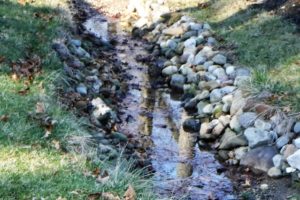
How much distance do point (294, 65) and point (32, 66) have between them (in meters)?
4.19

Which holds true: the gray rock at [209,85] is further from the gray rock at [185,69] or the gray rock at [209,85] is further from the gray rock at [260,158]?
the gray rock at [260,158]

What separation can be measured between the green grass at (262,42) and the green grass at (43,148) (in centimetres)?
319

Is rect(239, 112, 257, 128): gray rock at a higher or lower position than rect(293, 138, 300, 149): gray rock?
higher

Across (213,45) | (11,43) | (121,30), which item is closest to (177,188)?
(11,43)

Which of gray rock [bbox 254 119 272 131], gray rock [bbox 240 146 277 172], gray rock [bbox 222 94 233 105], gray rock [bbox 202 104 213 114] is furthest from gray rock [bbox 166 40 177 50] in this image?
gray rock [bbox 240 146 277 172]

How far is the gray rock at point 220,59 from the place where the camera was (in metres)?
10.1

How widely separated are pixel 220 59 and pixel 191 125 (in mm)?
Result: 1827

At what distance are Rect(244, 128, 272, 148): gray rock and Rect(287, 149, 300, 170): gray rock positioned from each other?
0.70 metres

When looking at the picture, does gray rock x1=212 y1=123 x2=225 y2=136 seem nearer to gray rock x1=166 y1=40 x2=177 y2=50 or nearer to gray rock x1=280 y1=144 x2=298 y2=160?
gray rock x1=280 y1=144 x2=298 y2=160

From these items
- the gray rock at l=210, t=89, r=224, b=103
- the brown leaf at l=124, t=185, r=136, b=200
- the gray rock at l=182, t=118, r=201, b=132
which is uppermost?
the gray rock at l=210, t=89, r=224, b=103

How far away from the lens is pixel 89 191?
4734mm

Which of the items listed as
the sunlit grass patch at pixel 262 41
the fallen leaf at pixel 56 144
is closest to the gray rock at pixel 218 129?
the sunlit grass patch at pixel 262 41

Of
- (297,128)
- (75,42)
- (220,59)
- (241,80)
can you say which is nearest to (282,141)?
(297,128)

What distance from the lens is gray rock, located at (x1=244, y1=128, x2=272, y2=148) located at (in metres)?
7.67
